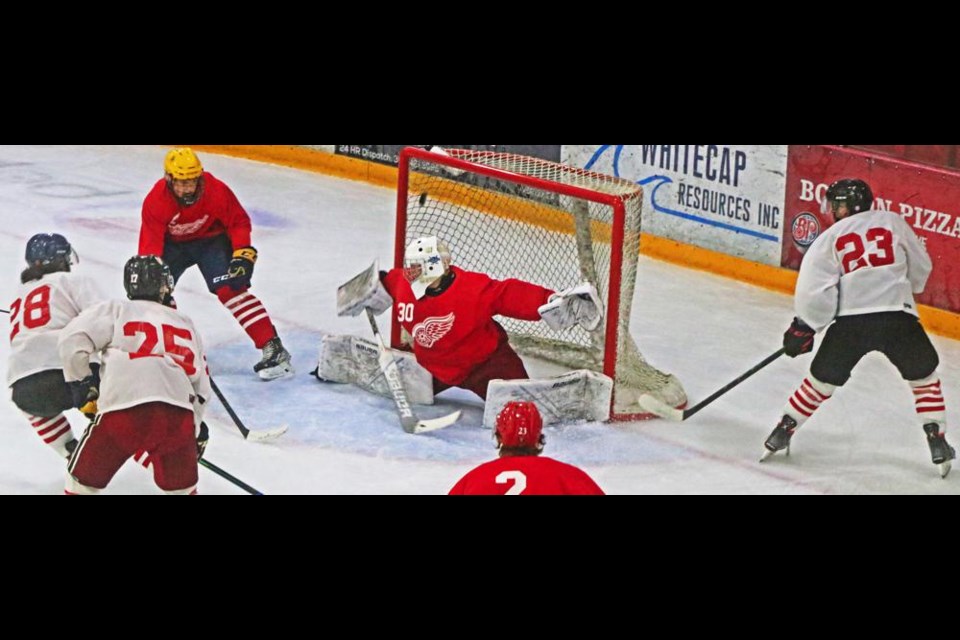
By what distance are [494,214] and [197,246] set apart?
1.38 meters

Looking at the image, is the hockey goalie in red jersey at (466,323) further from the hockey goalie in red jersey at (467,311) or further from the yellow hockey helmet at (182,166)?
the yellow hockey helmet at (182,166)

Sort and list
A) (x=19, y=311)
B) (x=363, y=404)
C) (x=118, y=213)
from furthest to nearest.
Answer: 1. (x=118, y=213)
2. (x=363, y=404)
3. (x=19, y=311)

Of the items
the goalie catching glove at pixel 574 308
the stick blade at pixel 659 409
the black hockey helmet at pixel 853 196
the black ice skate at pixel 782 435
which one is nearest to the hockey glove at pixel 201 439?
the goalie catching glove at pixel 574 308

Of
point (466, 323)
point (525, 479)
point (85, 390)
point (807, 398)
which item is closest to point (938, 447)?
point (807, 398)

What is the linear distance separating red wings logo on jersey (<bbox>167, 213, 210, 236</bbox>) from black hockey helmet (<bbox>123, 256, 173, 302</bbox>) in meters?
1.46

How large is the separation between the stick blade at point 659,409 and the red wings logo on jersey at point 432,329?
779 millimetres

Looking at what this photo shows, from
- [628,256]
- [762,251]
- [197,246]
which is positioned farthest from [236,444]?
[762,251]

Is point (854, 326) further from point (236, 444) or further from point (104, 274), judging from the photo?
point (104, 274)

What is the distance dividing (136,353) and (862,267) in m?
2.33

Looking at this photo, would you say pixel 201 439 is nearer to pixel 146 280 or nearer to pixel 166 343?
pixel 166 343

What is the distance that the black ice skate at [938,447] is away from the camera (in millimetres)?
→ 5980

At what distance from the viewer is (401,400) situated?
6.45 meters

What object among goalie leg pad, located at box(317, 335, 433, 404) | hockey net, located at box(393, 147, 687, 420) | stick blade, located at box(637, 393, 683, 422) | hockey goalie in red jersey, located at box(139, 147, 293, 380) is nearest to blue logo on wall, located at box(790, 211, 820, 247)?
hockey net, located at box(393, 147, 687, 420)

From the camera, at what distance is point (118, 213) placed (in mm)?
9242
